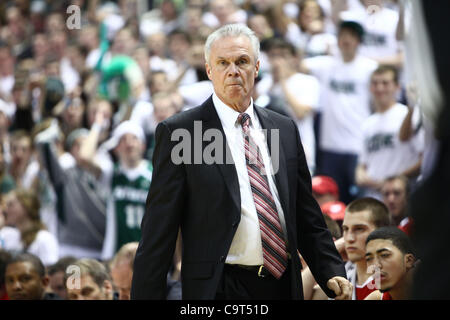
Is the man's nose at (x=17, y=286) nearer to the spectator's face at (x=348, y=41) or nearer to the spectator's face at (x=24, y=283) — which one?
the spectator's face at (x=24, y=283)

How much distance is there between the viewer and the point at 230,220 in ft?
10.2

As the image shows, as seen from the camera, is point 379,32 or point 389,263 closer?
point 389,263

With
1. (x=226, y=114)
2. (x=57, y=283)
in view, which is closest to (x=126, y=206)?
(x=57, y=283)

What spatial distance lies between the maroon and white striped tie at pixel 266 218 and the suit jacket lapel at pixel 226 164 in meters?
0.07

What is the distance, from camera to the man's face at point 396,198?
5477 millimetres

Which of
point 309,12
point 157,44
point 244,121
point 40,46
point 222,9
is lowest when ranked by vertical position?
point 244,121

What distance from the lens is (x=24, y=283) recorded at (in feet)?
18.0

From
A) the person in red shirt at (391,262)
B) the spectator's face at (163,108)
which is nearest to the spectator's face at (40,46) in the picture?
the spectator's face at (163,108)

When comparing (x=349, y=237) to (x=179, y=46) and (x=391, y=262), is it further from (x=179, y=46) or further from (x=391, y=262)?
(x=179, y=46)

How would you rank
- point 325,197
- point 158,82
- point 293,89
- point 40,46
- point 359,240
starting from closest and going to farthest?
point 359,240 < point 325,197 < point 293,89 < point 158,82 < point 40,46

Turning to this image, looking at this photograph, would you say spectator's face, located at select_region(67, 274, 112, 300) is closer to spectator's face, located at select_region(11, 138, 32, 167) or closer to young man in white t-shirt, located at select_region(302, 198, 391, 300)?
young man in white t-shirt, located at select_region(302, 198, 391, 300)

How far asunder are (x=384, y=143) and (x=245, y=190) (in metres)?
3.42
